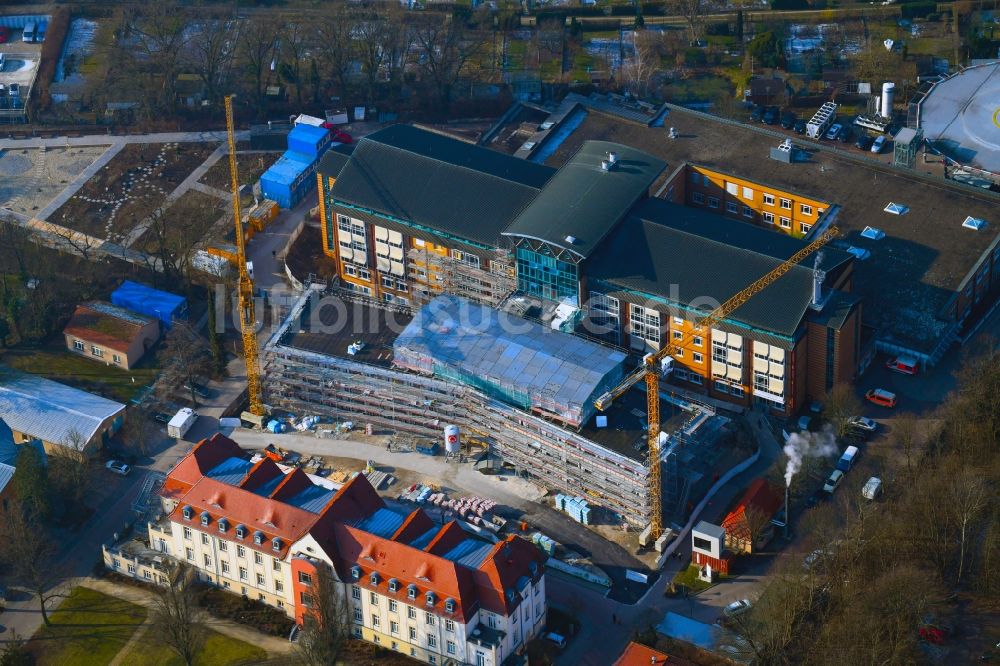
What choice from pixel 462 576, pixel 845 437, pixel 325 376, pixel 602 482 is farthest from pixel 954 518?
pixel 325 376

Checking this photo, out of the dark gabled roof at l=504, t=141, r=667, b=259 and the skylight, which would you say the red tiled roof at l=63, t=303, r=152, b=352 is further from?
the skylight

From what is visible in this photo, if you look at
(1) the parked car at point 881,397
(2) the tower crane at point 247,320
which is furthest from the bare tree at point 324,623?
(1) the parked car at point 881,397

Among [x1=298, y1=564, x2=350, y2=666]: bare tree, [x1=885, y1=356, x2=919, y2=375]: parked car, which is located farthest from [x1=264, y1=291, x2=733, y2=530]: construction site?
[x1=298, y1=564, x2=350, y2=666]: bare tree

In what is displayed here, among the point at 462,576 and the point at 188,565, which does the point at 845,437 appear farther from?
the point at 188,565

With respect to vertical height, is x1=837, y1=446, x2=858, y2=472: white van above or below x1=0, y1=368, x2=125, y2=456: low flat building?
below

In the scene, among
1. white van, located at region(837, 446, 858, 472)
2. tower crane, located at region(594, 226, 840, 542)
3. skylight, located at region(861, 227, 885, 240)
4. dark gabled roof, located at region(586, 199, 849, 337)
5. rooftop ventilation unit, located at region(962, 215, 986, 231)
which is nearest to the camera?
tower crane, located at region(594, 226, 840, 542)

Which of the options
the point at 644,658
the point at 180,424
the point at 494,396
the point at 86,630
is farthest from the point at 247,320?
the point at 644,658

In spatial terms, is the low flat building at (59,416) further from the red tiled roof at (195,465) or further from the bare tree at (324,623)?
the bare tree at (324,623)
